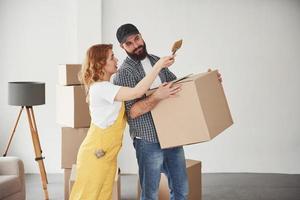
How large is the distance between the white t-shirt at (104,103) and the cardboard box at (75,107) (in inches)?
54.3

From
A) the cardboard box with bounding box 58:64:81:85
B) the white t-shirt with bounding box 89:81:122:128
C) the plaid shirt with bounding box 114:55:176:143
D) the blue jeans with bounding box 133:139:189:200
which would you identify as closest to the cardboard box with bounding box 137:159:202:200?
the blue jeans with bounding box 133:139:189:200

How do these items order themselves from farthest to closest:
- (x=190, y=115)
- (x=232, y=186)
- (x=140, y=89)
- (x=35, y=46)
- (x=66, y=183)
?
(x=35, y=46) < (x=232, y=186) < (x=66, y=183) < (x=190, y=115) < (x=140, y=89)

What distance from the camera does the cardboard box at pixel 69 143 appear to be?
372 centimetres

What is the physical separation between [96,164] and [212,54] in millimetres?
2884

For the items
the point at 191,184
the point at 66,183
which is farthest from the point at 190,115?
the point at 66,183

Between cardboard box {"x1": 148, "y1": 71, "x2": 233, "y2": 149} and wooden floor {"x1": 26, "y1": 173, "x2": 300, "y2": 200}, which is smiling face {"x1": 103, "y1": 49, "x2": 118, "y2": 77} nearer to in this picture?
cardboard box {"x1": 148, "y1": 71, "x2": 233, "y2": 149}

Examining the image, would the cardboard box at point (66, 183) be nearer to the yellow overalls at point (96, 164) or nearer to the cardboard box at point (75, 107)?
the cardboard box at point (75, 107)

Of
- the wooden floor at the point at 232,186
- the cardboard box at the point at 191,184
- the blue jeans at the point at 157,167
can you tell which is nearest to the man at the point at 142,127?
the blue jeans at the point at 157,167

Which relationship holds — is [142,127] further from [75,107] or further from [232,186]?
[232,186]

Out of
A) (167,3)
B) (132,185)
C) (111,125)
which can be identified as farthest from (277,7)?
(111,125)

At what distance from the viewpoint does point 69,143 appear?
147 inches

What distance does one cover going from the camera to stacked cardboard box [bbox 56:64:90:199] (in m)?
3.60

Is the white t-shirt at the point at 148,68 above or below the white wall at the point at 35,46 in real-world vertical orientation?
below

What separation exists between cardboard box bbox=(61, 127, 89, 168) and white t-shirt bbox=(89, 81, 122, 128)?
153 cm
